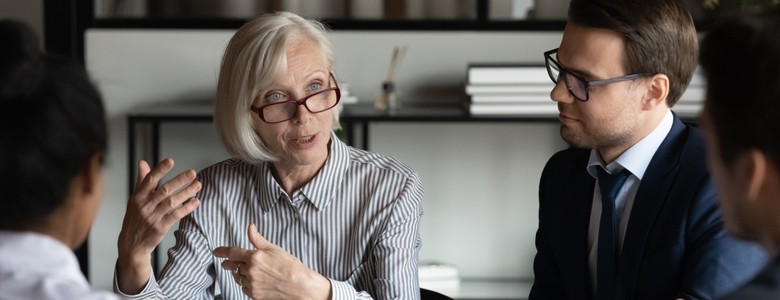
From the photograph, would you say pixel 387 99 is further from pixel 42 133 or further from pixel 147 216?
pixel 42 133

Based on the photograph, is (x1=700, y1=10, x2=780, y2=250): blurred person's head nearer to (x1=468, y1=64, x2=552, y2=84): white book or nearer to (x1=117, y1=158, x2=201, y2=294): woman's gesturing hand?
(x1=117, y1=158, x2=201, y2=294): woman's gesturing hand

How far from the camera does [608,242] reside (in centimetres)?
203

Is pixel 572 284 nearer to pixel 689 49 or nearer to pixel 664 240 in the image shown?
pixel 664 240

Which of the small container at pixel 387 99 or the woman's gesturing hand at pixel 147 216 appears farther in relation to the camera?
the small container at pixel 387 99

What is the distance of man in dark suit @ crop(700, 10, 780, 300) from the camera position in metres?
1.16

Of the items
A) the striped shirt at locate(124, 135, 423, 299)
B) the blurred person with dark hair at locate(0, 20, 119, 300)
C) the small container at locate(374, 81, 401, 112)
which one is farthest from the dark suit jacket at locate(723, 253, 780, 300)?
the small container at locate(374, 81, 401, 112)

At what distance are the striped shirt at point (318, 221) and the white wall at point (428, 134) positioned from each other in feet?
5.59

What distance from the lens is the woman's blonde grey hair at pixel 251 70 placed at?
216 centimetres

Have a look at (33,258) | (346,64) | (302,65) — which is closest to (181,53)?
(346,64)

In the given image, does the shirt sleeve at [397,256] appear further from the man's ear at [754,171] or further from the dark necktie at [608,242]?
the man's ear at [754,171]

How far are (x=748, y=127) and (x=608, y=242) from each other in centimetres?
87

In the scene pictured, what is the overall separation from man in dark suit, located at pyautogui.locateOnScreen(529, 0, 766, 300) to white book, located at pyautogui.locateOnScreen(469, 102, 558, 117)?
4.47 feet

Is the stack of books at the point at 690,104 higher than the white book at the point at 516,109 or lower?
higher

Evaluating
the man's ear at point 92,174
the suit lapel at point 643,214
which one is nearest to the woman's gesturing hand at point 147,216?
the man's ear at point 92,174
